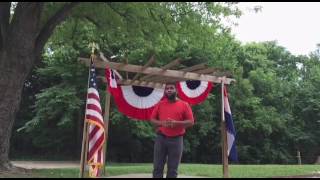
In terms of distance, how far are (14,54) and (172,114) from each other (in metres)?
6.09

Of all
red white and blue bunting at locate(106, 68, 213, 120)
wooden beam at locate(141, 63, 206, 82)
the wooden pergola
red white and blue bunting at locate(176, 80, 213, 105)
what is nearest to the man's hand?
the wooden pergola

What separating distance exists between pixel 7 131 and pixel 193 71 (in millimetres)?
5074

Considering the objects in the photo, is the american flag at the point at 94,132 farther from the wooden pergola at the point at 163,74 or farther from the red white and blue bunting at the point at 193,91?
the red white and blue bunting at the point at 193,91

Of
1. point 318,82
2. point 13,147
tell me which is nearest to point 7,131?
point 13,147

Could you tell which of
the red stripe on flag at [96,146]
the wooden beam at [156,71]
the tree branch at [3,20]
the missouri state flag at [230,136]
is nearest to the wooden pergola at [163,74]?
the wooden beam at [156,71]

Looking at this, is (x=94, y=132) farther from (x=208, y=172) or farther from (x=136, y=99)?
(x=208, y=172)

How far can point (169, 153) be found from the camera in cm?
861

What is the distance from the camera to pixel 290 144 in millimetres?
46250

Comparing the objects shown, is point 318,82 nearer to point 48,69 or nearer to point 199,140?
point 199,140

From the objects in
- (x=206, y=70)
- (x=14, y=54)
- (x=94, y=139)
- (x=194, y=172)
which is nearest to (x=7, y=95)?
(x=14, y=54)

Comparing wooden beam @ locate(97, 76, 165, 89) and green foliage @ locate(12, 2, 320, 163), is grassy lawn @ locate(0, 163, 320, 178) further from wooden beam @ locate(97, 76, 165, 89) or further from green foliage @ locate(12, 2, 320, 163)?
green foliage @ locate(12, 2, 320, 163)

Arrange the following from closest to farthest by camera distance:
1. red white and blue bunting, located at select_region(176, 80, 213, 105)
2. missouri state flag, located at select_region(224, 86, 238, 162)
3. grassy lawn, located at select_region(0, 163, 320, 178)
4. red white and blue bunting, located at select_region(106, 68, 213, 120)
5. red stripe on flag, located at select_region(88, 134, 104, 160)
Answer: red stripe on flag, located at select_region(88, 134, 104, 160) → grassy lawn, located at select_region(0, 163, 320, 178) → missouri state flag, located at select_region(224, 86, 238, 162) → red white and blue bunting, located at select_region(106, 68, 213, 120) → red white and blue bunting, located at select_region(176, 80, 213, 105)

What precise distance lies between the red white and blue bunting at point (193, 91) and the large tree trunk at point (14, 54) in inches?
166

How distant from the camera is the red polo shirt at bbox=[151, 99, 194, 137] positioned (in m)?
8.59
